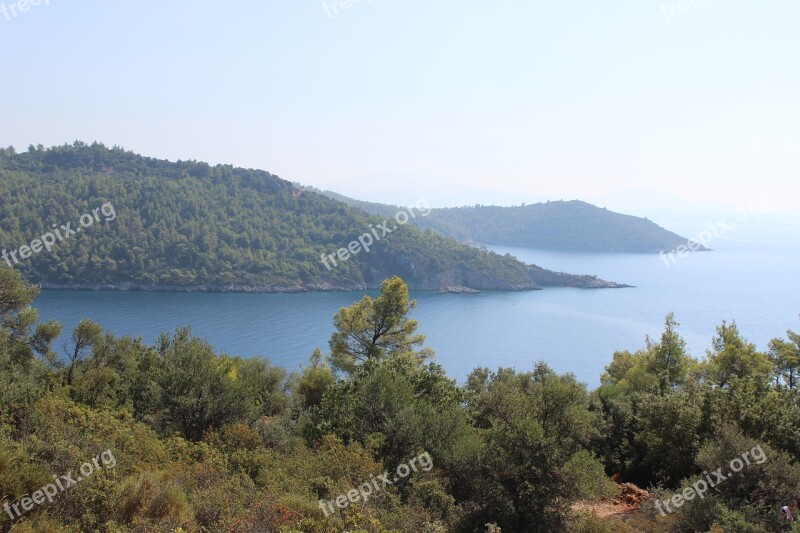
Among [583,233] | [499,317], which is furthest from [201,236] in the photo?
[583,233]

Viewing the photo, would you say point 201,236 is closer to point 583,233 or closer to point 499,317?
point 499,317

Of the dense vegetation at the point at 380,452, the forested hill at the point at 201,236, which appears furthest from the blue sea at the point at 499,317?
the dense vegetation at the point at 380,452

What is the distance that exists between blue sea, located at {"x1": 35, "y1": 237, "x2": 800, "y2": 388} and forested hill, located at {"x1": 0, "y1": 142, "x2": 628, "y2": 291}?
17.8ft

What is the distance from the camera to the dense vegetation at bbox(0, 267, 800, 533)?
29.3 feet

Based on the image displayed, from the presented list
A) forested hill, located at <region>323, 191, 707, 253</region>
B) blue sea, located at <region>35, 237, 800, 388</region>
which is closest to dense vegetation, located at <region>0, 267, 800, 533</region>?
blue sea, located at <region>35, 237, 800, 388</region>

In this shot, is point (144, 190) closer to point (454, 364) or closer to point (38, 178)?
point (38, 178)

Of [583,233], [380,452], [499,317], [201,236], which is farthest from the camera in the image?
[583,233]

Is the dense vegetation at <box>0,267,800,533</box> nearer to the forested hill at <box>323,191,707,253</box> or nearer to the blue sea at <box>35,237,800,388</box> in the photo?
the blue sea at <box>35,237,800,388</box>

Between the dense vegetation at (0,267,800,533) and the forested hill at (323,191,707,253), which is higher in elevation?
the forested hill at (323,191,707,253)

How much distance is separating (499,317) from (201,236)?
58309 mm

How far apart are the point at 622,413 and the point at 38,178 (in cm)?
13147

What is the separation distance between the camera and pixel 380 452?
13.5 meters

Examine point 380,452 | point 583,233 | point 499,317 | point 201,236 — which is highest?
point 583,233

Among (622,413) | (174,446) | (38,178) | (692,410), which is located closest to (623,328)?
(622,413)
